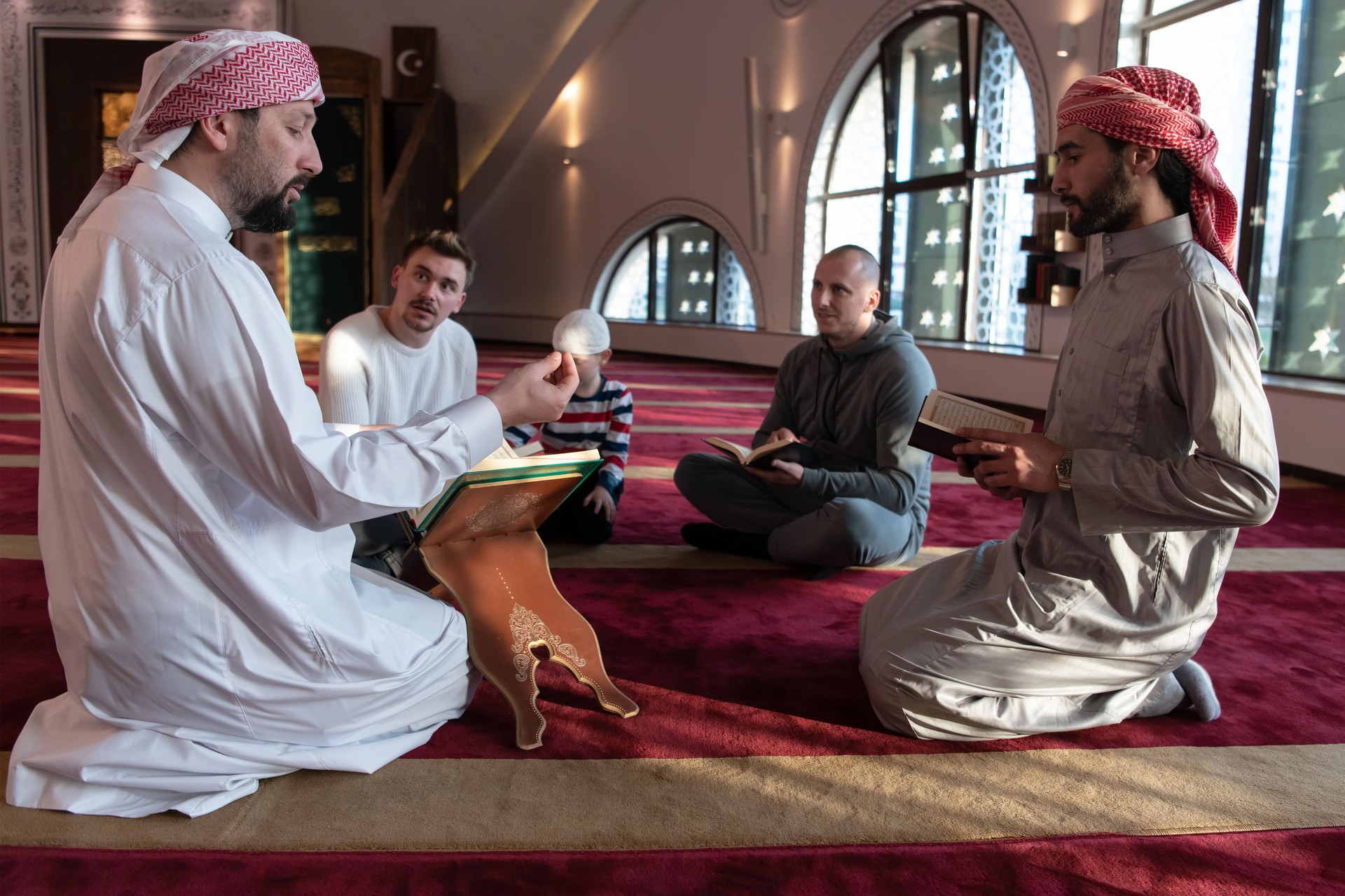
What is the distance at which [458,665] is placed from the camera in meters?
1.95

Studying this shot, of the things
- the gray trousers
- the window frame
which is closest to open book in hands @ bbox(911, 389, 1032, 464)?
the gray trousers

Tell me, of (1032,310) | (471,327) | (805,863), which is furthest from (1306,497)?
(471,327)

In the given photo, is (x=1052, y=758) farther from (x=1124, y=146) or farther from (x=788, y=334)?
(x=788, y=334)

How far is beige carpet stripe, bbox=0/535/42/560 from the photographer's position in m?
3.02

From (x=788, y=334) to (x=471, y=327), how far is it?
6.36m

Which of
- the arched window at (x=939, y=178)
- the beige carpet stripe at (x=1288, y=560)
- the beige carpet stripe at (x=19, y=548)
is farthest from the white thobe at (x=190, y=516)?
the arched window at (x=939, y=178)

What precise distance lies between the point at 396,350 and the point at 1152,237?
2.00m

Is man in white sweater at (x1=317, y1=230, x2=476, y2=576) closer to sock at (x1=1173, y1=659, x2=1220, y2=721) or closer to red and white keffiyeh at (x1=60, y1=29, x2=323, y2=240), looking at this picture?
red and white keffiyeh at (x1=60, y1=29, x2=323, y2=240)

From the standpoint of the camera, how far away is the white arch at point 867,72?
22.8 ft

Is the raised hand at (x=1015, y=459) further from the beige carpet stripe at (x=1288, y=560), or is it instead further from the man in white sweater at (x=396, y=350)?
the beige carpet stripe at (x=1288, y=560)

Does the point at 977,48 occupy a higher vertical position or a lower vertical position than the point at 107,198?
higher

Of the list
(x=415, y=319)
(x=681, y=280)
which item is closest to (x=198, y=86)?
(x=415, y=319)

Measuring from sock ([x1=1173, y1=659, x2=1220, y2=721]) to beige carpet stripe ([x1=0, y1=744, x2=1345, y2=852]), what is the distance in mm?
139

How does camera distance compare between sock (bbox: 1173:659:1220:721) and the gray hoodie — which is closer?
sock (bbox: 1173:659:1220:721)
